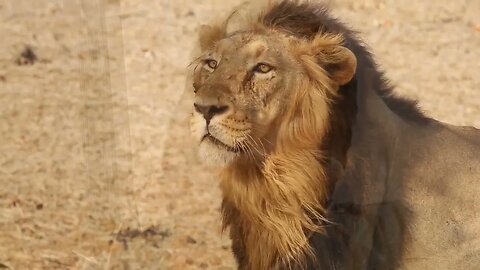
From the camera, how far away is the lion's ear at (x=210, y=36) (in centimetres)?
279

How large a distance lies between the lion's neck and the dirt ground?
0.54 meters

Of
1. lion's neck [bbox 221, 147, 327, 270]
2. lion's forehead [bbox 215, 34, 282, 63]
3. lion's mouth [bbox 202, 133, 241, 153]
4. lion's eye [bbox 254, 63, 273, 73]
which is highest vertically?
lion's forehead [bbox 215, 34, 282, 63]

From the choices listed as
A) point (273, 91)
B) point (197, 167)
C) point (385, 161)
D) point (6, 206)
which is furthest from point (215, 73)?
point (6, 206)

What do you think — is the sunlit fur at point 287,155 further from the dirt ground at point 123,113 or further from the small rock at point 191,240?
the small rock at point 191,240

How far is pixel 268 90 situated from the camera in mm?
2502

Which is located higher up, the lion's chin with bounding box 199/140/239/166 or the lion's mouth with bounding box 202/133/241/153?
the lion's mouth with bounding box 202/133/241/153

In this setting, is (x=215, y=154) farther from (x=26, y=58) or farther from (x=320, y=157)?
(x=26, y=58)

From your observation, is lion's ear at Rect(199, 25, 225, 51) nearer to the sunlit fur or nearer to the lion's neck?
the sunlit fur

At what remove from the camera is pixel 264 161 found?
102 inches

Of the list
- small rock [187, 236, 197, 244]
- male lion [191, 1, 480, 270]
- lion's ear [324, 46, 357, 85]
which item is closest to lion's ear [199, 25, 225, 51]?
male lion [191, 1, 480, 270]

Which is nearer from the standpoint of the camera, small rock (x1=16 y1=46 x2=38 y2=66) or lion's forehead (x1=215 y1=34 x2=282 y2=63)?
lion's forehead (x1=215 y1=34 x2=282 y2=63)

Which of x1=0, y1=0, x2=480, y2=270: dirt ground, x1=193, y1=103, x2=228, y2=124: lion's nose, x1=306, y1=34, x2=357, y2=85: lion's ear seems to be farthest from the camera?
x1=0, y1=0, x2=480, y2=270: dirt ground

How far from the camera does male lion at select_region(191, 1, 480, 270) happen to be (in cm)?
251

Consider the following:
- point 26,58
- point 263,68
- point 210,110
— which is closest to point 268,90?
point 263,68
